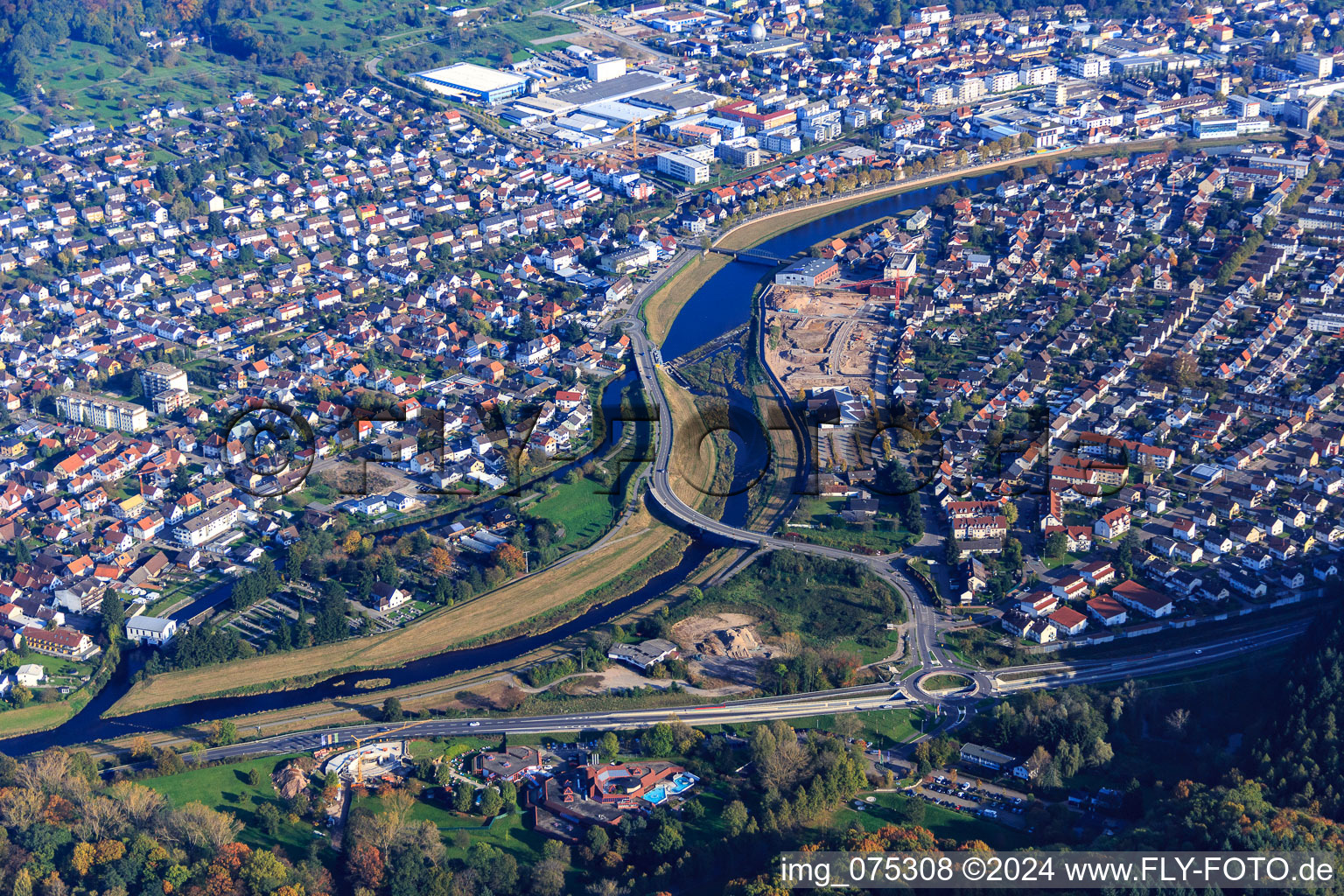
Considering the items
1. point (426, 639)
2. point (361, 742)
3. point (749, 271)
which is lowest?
point (426, 639)

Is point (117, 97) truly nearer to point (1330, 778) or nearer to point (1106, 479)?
point (1106, 479)

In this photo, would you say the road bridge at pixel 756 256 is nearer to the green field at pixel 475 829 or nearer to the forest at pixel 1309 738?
the forest at pixel 1309 738

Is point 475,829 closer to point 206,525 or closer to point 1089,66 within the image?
point 206,525

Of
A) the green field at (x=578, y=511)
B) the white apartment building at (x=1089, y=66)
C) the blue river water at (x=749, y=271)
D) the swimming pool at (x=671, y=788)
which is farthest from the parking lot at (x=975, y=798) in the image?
the white apartment building at (x=1089, y=66)

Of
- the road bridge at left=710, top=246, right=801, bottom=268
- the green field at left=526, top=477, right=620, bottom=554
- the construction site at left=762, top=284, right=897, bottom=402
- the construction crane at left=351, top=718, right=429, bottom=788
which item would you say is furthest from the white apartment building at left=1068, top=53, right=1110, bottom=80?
the construction crane at left=351, top=718, right=429, bottom=788

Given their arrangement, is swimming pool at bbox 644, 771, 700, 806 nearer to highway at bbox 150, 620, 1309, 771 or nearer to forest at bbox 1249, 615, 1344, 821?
highway at bbox 150, 620, 1309, 771

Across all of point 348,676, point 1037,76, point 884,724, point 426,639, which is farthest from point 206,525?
point 1037,76
